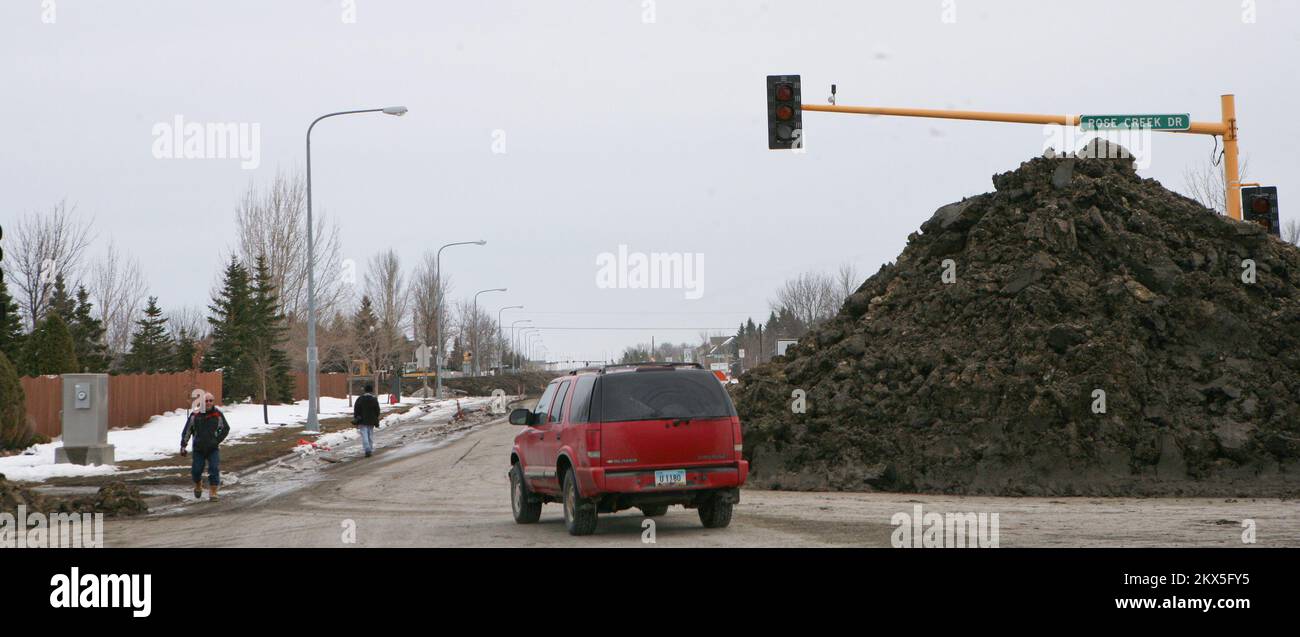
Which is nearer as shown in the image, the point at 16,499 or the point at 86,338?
the point at 16,499

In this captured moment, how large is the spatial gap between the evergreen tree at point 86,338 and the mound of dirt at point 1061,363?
34.7m

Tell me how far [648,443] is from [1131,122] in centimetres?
→ 1217

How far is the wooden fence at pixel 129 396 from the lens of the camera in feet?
105

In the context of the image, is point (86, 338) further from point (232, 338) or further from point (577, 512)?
point (577, 512)

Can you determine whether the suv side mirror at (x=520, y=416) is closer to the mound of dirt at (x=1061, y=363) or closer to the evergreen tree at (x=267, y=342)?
the mound of dirt at (x=1061, y=363)

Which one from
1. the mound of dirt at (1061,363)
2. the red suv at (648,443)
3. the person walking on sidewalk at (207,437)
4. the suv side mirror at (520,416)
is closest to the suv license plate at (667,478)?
the red suv at (648,443)

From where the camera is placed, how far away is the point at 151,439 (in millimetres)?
33938

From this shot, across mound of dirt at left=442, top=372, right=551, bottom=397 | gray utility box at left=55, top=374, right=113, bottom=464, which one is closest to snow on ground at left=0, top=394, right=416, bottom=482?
gray utility box at left=55, top=374, right=113, bottom=464

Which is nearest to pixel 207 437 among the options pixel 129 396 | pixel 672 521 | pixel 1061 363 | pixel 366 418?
pixel 672 521

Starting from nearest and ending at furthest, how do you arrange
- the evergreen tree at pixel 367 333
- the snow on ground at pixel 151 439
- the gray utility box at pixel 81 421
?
1. the snow on ground at pixel 151 439
2. the gray utility box at pixel 81 421
3. the evergreen tree at pixel 367 333

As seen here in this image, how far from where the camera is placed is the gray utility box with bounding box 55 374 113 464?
25031 mm

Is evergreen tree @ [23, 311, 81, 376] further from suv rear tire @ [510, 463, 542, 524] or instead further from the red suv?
the red suv
